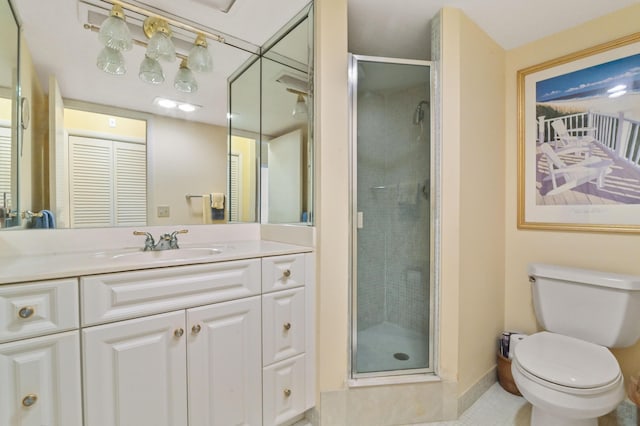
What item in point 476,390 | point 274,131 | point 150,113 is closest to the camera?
point 150,113

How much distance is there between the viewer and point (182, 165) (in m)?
1.62

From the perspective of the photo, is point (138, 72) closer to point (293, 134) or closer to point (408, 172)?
point (293, 134)

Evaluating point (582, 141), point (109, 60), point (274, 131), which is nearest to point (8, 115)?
point (109, 60)

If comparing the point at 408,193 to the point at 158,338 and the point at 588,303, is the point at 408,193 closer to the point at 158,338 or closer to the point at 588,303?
the point at 588,303

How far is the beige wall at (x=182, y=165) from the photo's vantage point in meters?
1.53

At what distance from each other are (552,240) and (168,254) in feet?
7.28

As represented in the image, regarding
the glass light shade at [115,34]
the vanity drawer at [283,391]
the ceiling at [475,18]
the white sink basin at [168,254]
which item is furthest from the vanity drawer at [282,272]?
the ceiling at [475,18]

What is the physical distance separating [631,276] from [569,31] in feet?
4.66

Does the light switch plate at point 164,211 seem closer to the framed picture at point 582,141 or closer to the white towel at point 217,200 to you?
the white towel at point 217,200

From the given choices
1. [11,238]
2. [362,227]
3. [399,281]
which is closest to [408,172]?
[362,227]

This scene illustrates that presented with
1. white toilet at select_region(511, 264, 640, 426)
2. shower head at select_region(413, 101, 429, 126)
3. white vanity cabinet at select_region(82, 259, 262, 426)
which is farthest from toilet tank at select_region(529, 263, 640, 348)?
white vanity cabinet at select_region(82, 259, 262, 426)

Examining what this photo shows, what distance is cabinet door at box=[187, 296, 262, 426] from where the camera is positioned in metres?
1.10

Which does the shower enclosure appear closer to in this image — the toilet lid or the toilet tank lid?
the toilet lid

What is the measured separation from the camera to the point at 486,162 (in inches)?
67.7
